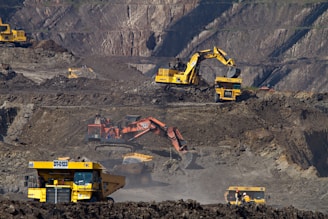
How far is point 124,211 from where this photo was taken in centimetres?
2048

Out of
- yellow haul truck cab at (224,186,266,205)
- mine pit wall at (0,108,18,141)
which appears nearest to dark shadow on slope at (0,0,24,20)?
mine pit wall at (0,108,18,141)

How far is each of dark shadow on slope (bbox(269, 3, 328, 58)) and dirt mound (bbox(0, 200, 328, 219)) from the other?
3752 inches

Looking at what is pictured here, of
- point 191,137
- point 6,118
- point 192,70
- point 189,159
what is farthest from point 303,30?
point 189,159

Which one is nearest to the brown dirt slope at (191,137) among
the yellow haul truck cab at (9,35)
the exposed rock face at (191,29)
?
the yellow haul truck cab at (9,35)

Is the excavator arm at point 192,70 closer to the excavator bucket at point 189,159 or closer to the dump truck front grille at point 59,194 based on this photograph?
the excavator bucket at point 189,159

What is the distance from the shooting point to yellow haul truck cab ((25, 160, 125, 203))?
891 inches

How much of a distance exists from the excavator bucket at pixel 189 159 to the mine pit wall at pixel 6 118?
1041 cm

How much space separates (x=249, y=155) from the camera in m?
41.1

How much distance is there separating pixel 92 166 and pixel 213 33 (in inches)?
3862

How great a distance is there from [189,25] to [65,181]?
100926 mm

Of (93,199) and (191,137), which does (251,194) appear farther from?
(191,137)

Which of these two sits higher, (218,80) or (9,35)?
(9,35)

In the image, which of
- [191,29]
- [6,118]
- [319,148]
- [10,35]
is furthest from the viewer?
[191,29]

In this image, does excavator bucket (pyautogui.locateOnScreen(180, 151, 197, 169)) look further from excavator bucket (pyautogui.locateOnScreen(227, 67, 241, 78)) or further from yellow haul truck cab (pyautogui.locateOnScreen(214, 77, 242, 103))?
yellow haul truck cab (pyautogui.locateOnScreen(214, 77, 242, 103))
